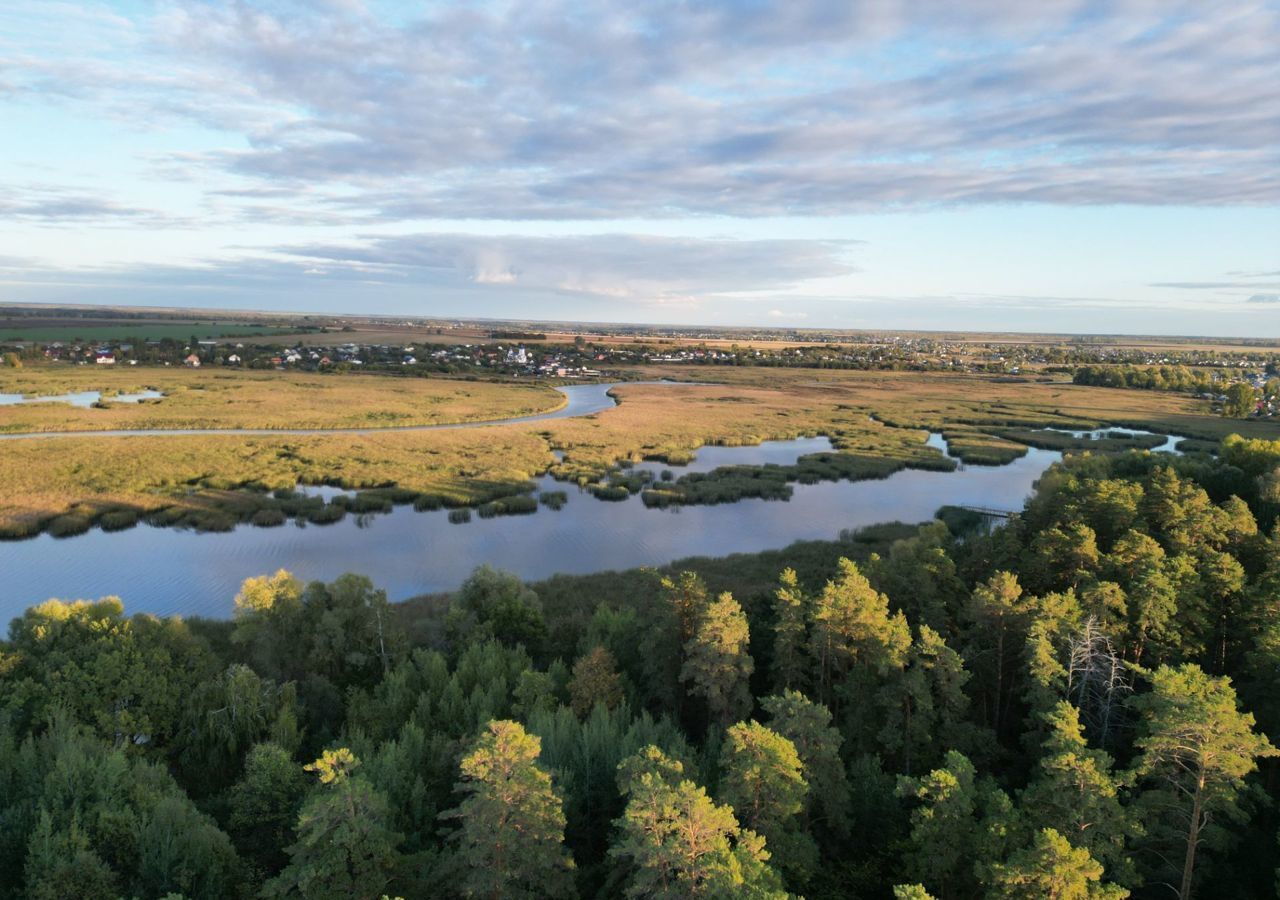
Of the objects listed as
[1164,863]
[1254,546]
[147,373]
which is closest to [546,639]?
[1164,863]

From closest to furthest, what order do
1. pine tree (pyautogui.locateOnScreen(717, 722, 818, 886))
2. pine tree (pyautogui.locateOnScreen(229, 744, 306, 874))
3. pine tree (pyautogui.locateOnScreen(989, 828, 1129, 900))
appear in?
pine tree (pyautogui.locateOnScreen(989, 828, 1129, 900)), pine tree (pyautogui.locateOnScreen(717, 722, 818, 886)), pine tree (pyautogui.locateOnScreen(229, 744, 306, 874))

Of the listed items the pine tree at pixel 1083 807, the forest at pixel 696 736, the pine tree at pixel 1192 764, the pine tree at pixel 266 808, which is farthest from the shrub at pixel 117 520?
the pine tree at pixel 1192 764

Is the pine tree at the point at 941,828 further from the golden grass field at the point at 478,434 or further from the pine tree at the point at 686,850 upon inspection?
the golden grass field at the point at 478,434

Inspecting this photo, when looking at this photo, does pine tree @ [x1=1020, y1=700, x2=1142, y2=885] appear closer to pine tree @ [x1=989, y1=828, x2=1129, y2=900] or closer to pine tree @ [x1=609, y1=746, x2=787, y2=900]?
pine tree @ [x1=989, y1=828, x2=1129, y2=900]

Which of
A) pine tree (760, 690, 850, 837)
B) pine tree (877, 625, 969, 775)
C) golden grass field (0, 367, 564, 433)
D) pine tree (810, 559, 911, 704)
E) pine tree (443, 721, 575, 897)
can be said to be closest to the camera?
pine tree (443, 721, 575, 897)

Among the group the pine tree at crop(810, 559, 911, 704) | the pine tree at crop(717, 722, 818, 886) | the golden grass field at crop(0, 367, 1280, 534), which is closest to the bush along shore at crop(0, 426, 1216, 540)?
the golden grass field at crop(0, 367, 1280, 534)

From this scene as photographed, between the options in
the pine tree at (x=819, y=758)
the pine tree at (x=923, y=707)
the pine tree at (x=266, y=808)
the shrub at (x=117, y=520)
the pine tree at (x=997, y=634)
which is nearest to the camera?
the pine tree at (x=819, y=758)

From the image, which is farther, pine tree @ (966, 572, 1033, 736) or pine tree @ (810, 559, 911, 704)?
pine tree @ (966, 572, 1033, 736)

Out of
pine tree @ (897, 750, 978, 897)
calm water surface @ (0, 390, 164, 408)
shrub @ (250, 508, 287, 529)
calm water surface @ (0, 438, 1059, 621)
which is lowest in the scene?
calm water surface @ (0, 438, 1059, 621)
